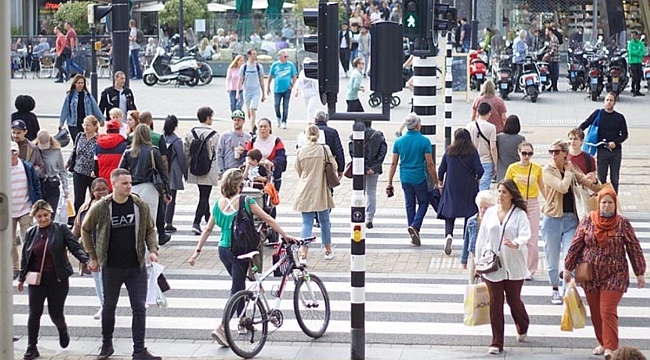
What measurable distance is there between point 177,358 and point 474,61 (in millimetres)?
25052

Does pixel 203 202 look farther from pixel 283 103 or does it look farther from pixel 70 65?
pixel 70 65

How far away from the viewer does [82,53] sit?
4512 cm

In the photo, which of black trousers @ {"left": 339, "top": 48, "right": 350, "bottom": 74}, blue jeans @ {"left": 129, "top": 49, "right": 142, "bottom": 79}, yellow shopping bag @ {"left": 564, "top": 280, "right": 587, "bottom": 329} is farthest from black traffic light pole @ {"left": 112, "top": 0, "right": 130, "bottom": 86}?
blue jeans @ {"left": 129, "top": 49, "right": 142, "bottom": 79}

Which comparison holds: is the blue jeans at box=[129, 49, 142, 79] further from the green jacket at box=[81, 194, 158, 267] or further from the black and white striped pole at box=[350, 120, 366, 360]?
the black and white striped pole at box=[350, 120, 366, 360]

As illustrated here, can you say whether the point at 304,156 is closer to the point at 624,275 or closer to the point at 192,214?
the point at 192,214

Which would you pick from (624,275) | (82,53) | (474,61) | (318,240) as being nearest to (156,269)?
(624,275)

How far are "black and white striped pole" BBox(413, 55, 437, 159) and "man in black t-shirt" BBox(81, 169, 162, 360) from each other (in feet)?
30.0

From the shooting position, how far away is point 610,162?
19000 millimetres

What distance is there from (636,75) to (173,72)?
14.3 m

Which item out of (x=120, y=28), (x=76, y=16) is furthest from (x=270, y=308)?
(x=76, y=16)

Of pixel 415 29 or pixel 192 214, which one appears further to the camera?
pixel 192 214

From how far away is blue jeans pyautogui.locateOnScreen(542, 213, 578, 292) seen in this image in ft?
44.3

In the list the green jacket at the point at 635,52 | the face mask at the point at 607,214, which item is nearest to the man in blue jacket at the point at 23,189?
the face mask at the point at 607,214

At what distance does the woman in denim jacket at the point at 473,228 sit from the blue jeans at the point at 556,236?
714 mm
